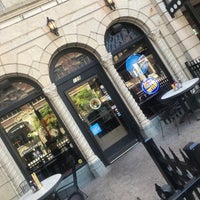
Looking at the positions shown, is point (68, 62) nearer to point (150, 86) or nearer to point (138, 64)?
point (138, 64)

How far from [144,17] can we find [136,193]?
17.7 feet

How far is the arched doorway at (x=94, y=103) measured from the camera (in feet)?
24.8

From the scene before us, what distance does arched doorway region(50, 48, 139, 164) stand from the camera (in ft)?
24.8

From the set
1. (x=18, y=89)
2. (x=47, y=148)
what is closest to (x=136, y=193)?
(x=47, y=148)

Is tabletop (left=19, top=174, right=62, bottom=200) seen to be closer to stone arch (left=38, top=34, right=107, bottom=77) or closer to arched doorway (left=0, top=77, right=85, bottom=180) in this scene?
arched doorway (left=0, top=77, right=85, bottom=180)

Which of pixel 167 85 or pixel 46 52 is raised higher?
pixel 46 52

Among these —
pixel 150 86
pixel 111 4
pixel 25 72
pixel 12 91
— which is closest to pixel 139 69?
pixel 150 86

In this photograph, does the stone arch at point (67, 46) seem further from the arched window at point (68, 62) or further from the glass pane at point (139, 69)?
the glass pane at point (139, 69)

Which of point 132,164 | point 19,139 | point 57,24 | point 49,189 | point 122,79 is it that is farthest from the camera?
point 122,79

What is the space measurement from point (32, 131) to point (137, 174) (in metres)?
2.91

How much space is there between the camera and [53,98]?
712cm

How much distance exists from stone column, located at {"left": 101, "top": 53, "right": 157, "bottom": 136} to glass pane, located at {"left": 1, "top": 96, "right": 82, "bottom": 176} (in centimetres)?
185

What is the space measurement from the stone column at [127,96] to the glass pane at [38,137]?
185 cm

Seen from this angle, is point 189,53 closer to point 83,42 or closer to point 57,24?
point 83,42
